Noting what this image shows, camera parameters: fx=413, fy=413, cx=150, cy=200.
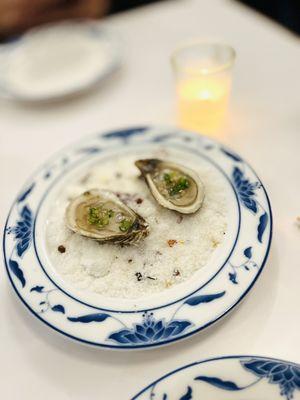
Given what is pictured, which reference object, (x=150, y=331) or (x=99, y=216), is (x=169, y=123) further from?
(x=150, y=331)

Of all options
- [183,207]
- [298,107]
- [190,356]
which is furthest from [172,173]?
[298,107]

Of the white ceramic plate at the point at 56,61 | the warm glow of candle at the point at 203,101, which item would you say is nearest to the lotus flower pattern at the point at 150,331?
the warm glow of candle at the point at 203,101

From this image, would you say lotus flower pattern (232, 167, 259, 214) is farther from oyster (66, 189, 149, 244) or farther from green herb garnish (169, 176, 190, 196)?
oyster (66, 189, 149, 244)

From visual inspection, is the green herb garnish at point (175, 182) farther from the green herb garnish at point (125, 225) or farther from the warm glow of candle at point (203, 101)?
the warm glow of candle at point (203, 101)

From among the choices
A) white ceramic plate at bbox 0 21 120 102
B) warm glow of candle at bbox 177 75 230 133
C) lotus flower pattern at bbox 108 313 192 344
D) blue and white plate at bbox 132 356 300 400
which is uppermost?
white ceramic plate at bbox 0 21 120 102

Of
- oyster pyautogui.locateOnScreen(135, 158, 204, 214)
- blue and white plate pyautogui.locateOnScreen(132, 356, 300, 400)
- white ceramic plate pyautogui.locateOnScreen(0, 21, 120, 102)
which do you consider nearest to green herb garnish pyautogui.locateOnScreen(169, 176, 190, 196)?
oyster pyautogui.locateOnScreen(135, 158, 204, 214)

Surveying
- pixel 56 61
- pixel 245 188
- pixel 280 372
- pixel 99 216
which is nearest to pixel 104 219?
pixel 99 216
